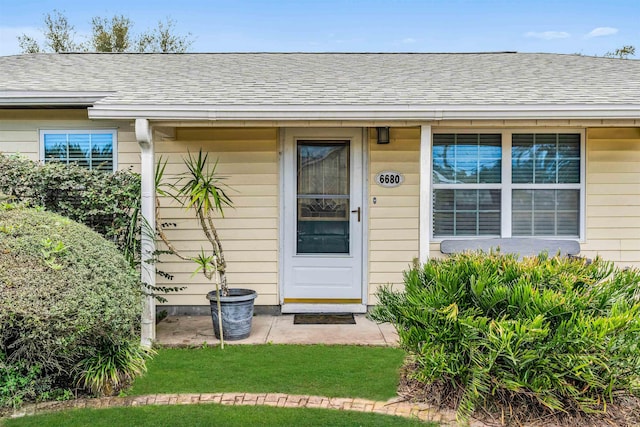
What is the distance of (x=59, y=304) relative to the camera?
315 centimetres

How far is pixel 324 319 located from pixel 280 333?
720mm

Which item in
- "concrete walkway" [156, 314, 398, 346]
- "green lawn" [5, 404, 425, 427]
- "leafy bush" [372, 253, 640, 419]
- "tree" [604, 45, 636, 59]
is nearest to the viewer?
"leafy bush" [372, 253, 640, 419]

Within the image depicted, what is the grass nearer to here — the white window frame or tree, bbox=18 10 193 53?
the white window frame

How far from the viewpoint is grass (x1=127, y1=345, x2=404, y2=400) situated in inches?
142

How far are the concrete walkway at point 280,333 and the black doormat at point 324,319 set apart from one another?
8 centimetres

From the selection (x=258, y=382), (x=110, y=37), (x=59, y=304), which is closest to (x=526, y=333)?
(x=258, y=382)

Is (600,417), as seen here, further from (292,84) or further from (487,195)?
(292,84)

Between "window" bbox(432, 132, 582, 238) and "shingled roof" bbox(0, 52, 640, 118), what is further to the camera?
"window" bbox(432, 132, 582, 238)

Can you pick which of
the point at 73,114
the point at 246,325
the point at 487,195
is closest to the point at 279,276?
the point at 246,325

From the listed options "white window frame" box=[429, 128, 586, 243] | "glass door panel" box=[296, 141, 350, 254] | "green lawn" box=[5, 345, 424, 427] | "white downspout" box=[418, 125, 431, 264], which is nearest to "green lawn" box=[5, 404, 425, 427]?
"green lawn" box=[5, 345, 424, 427]

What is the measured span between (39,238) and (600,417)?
12.7ft

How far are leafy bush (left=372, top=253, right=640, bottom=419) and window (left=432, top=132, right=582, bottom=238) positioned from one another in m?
2.48

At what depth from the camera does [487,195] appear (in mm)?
5910

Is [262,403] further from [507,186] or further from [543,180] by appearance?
[543,180]
